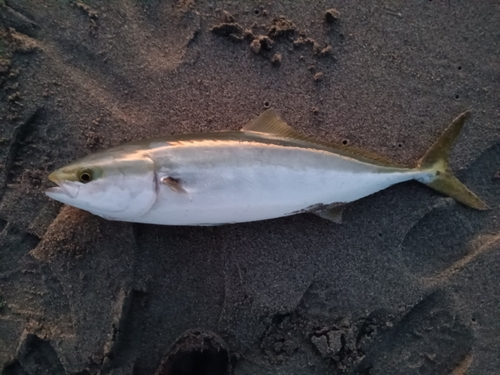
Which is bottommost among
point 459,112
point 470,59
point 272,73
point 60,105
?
point 60,105

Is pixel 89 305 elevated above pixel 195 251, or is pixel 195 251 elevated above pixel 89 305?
pixel 195 251

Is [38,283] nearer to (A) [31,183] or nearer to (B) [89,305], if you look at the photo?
(B) [89,305]

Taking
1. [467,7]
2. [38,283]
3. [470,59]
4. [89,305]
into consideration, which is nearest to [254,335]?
[89,305]

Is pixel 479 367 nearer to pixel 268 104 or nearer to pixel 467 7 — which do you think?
pixel 268 104

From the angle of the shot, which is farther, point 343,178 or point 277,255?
point 277,255

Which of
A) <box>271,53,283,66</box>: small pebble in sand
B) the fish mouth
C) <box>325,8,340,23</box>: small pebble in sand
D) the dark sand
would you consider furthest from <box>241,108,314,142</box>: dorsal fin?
the fish mouth

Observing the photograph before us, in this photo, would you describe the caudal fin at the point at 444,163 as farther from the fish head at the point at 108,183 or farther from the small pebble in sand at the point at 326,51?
the fish head at the point at 108,183

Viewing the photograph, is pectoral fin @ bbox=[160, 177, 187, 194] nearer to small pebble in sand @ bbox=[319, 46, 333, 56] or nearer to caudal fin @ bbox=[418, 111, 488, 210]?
small pebble in sand @ bbox=[319, 46, 333, 56]

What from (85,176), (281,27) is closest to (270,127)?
(281,27)
